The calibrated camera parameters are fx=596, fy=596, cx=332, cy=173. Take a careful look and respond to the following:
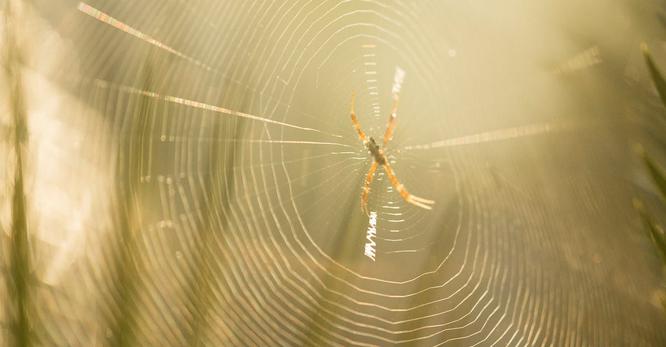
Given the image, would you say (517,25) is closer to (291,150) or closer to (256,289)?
(291,150)

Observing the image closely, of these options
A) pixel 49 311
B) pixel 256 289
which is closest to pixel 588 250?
pixel 256 289

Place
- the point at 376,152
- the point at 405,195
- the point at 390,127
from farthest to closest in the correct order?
the point at 376,152, the point at 390,127, the point at 405,195

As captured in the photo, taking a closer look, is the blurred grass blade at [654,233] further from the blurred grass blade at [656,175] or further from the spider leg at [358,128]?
the spider leg at [358,128]

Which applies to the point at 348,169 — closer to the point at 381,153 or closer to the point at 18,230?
the point at 381,153

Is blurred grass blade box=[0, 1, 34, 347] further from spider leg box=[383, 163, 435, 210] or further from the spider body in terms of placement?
the spider body

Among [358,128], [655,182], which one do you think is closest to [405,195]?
[358,128]

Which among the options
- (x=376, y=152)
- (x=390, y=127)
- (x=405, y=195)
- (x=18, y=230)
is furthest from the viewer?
(x=376, y=152)
